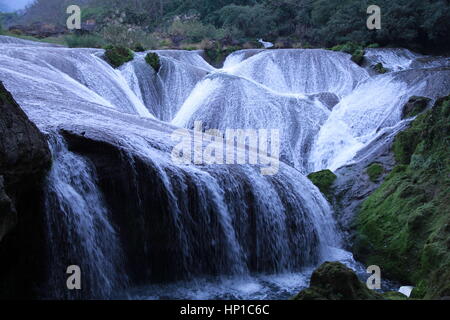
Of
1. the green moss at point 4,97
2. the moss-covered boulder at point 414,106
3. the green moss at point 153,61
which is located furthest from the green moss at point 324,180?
the green moss at point 153,61

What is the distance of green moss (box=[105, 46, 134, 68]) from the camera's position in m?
17.3

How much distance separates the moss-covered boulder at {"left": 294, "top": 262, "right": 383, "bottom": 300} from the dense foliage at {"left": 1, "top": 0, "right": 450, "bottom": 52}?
2252 centimetres

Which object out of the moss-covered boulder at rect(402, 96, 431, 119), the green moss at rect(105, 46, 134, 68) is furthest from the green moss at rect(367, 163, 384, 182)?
the green moss at rect(105, 46, 134, 68)

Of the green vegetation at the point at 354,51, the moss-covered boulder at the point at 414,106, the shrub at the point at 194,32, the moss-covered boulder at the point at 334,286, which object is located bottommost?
the moss-covered boulder at the point at 334,286

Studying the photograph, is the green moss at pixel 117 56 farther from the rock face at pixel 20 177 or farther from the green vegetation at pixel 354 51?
the rock face at pixel 20 177

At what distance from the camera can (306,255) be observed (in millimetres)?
8719

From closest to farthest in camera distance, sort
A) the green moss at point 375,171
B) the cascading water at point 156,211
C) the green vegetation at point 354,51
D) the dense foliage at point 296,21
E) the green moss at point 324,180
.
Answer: the cascading water at point 156,211, the green moss at point 375,171, the green moss at point 324,180, the green vegetation at point 354,51, the dense foliage at point 296,21

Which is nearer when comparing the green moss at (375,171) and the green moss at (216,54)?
the green moss at (375,171)

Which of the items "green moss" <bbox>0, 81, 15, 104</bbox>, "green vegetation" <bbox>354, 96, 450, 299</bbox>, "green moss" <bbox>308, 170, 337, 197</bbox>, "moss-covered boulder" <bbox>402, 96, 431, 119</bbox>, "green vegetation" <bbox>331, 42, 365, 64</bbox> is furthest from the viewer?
"green vegetation" <bbox>331, 42, 365, 64</bbox>

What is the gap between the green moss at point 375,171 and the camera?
34.2 feet

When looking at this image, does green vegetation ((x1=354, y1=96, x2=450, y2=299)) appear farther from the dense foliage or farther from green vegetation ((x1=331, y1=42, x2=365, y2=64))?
the dense foliage

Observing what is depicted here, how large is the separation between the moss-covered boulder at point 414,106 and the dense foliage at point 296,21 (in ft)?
43.5

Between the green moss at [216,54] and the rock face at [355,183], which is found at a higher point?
the green moss at [216,54]

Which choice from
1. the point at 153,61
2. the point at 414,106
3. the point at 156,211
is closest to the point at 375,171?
the point at 414,106
